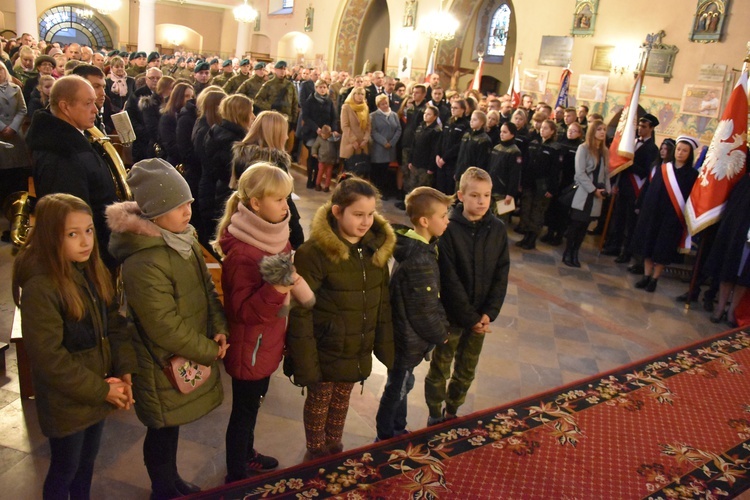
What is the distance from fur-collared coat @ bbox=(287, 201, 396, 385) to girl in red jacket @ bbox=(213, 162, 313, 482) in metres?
0.10

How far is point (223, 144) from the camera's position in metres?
3.69

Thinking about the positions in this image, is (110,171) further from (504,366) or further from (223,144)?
(504,366)

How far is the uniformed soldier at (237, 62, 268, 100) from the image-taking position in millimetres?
9148

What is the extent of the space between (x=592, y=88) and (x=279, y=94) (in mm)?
6551

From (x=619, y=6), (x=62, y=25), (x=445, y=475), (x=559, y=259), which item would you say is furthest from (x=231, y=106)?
(x=62, y=25)

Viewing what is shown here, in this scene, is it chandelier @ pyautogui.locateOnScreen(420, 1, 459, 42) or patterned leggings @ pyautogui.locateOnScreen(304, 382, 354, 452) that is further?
chandelier @ pyautogui.locateOnScreen(420, 1, 459, 42)

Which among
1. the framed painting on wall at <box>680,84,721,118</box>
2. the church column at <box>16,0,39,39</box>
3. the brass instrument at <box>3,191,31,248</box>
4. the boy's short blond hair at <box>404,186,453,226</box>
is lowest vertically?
the brass instrument at <box>3,191,31,248</box>

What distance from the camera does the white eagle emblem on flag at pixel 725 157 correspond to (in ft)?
17.3

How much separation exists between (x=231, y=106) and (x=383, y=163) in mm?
4462

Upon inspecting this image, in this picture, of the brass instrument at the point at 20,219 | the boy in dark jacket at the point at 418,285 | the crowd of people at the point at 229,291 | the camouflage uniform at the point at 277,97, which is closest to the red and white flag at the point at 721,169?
the crowd of people at the point at 229,291

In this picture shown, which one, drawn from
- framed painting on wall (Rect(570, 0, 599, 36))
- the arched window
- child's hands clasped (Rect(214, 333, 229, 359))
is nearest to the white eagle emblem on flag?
child's hands clasped (Rect(214, 333, 229, 359))

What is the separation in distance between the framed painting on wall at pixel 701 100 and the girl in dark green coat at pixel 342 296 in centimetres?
936

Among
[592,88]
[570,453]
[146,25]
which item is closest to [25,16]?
[146,25]

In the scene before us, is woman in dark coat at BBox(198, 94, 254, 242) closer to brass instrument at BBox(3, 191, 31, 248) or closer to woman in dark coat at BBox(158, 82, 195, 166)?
brass instrument at BBox(3, 191, 31, 248)
